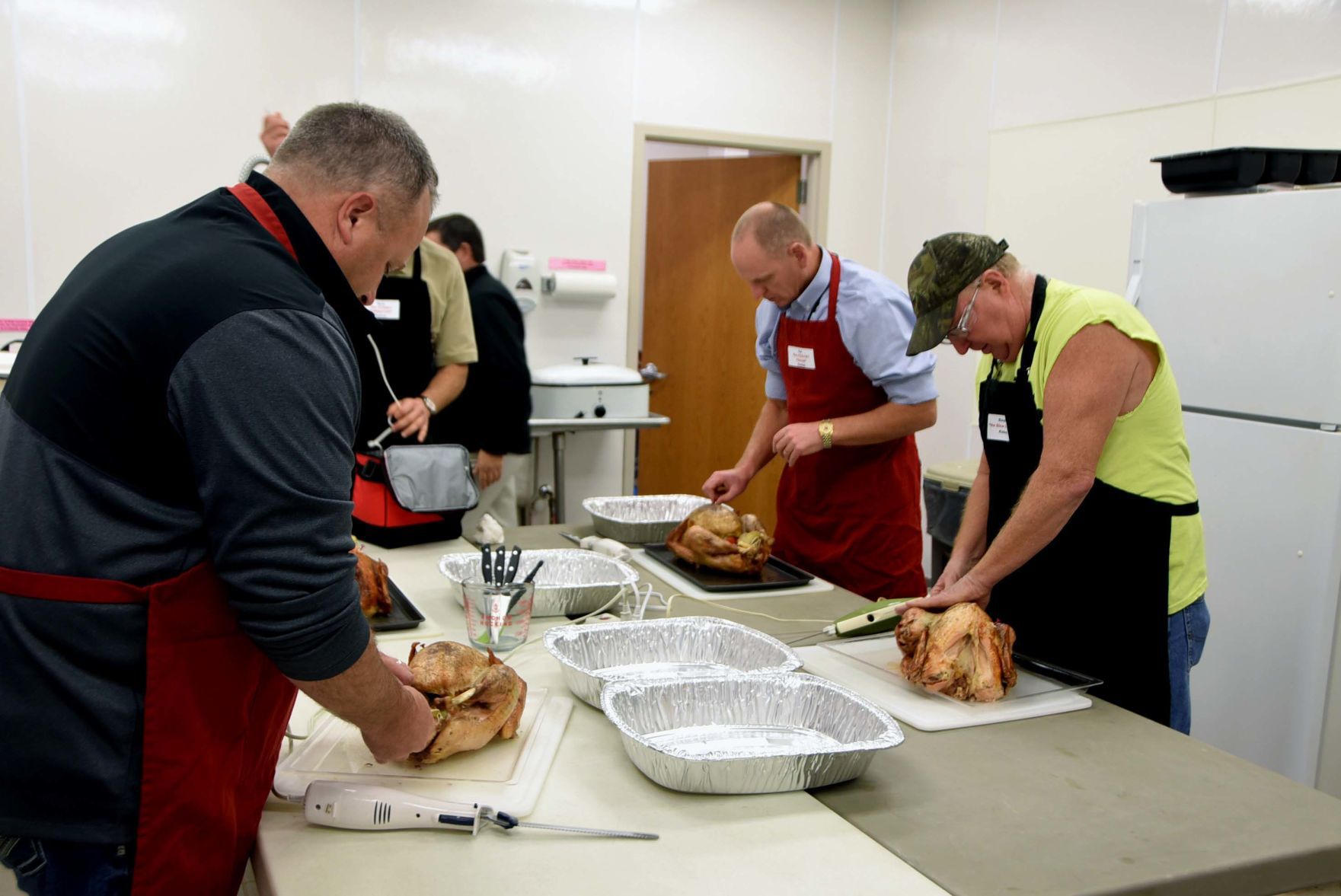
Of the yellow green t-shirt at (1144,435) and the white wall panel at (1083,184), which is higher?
the white wall panel at (1083,184)

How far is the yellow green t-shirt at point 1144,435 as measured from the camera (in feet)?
6.38

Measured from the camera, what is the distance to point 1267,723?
3.11 meters

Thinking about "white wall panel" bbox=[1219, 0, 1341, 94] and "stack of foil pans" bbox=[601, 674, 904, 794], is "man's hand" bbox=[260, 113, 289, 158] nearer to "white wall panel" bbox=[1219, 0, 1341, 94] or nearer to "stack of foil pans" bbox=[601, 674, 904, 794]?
"stack of foil pans" bbox=[601, 674, 904, 794]

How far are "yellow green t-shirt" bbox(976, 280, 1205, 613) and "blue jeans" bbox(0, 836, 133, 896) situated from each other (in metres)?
1.63

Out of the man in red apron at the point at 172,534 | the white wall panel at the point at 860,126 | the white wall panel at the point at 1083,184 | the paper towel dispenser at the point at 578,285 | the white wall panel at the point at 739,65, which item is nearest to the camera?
the man in red apron at the point at 172,534

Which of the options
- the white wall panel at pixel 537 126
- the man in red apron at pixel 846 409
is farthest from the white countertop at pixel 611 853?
the white wall panel at pixel 537 126

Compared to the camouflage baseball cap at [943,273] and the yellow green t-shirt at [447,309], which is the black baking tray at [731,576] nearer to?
the camouflage baseball cap at [943,273]

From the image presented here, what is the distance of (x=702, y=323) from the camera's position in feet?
19.9

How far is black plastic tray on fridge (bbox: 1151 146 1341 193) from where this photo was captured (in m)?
3.09

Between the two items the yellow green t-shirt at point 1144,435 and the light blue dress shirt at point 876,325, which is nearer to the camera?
the yellow green t-shirt at point 1144,435

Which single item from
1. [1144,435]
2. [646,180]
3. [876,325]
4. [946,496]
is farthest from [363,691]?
[646,180]

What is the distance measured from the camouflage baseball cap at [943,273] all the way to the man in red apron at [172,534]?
1248mm

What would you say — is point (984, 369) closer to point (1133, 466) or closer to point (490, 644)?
point (1133, 466)

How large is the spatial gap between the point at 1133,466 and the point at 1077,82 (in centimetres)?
310
